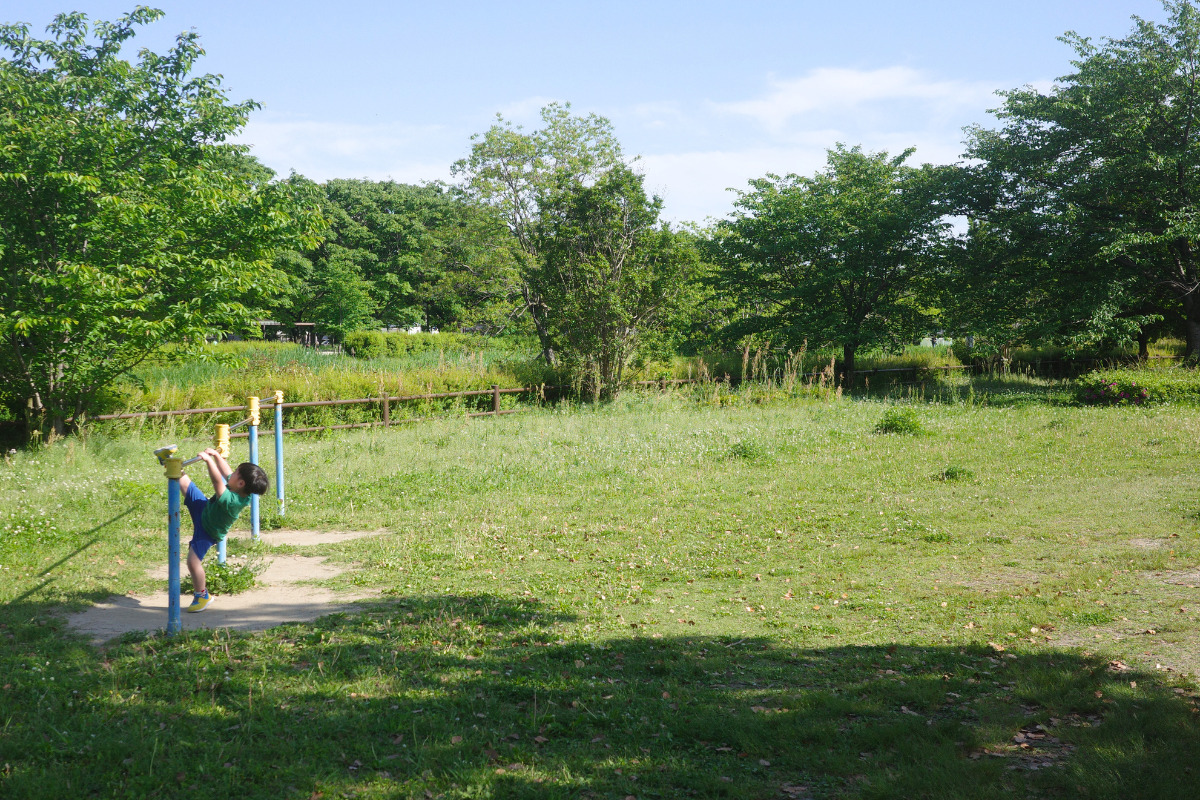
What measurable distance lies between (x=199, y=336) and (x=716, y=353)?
63.5ft

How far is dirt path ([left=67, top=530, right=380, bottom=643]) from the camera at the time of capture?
570 centimetres

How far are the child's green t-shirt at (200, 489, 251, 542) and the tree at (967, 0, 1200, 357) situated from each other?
21.8 m

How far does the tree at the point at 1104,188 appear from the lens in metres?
21.5

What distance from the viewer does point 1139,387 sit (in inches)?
735

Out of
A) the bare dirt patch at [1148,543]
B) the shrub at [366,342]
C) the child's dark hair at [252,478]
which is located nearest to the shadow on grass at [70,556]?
the child's dark hair at [252,478]

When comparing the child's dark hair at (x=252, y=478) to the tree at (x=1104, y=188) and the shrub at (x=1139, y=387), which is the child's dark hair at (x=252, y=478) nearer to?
the shrub at (x=1139, y=387)

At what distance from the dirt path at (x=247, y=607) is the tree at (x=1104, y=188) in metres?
21.3

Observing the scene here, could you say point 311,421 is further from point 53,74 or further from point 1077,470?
point 1077,470

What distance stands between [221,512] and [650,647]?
3343mm

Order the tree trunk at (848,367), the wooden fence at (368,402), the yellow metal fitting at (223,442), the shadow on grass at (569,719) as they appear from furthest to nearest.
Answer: the tree trunk at (848,367), the wooden fence at (368,402), the yellow metal fitting at (223,442), the shadow on grass at (569,719)

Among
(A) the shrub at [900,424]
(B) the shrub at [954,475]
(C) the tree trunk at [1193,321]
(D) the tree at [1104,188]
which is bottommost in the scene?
(B) the shrub at [954,475]

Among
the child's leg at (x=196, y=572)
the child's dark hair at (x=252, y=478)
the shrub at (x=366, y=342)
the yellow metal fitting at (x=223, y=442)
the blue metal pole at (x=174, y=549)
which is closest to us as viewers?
the blue metal pole at (x=174, y=549)

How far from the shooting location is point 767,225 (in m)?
27.5

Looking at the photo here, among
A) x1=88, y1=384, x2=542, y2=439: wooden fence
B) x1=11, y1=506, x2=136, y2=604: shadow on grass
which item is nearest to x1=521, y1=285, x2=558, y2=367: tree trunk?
x1=88, y1=384, x2=542, y2=439: wooden fence
